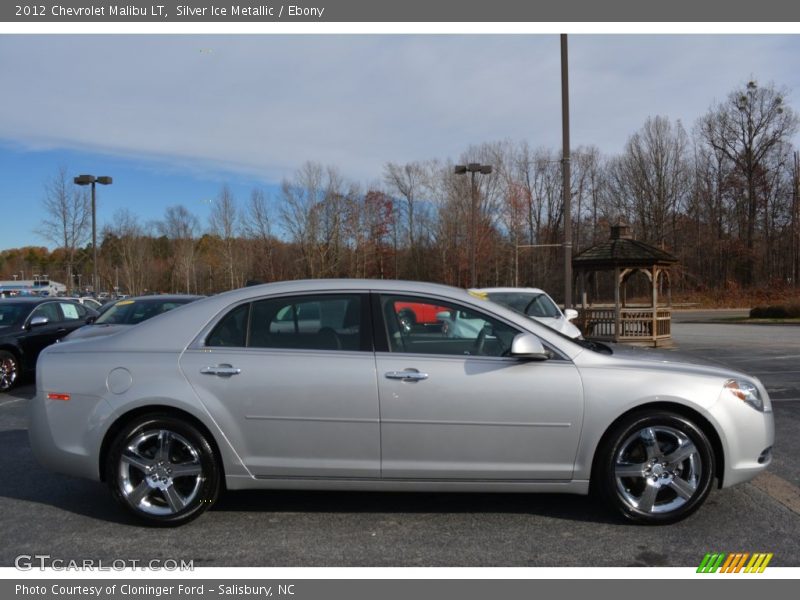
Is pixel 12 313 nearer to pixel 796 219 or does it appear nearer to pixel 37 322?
pixel 37 322

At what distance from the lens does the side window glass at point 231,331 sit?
14.1 ft

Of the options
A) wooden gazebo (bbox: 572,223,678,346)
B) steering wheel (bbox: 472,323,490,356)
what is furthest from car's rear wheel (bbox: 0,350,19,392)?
wooden gazebo (bbox: 572,223,678,346)

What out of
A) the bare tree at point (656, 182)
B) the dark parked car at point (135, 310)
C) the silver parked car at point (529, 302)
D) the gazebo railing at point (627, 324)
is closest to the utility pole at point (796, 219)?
the bare tree at point (656, 182)

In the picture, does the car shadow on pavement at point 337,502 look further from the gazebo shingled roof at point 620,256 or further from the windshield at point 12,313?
the gazebo shingled roof at point 620,256

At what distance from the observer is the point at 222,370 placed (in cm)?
416

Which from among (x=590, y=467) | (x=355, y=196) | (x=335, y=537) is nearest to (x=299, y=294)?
(x=335, y=537)

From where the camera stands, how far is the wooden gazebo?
58.2 feet

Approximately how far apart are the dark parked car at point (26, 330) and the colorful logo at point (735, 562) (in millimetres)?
9275

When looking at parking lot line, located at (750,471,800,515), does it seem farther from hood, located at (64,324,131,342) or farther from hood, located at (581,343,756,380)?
hood, located at (64,324,131,342)

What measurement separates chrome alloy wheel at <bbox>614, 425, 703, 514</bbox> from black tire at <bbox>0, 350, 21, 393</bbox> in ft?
32.2

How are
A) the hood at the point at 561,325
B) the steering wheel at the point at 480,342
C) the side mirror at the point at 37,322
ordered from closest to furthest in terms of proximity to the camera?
the steering wheel at the point at 480,342, the hood at the point at 561,325, the side mirror at the point at 37,322

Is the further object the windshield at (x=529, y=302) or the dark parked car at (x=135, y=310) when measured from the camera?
the windshield at (x=529, y=302)

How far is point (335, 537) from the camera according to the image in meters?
4.02

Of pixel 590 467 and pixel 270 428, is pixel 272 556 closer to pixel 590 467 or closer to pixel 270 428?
pixel 270 428
